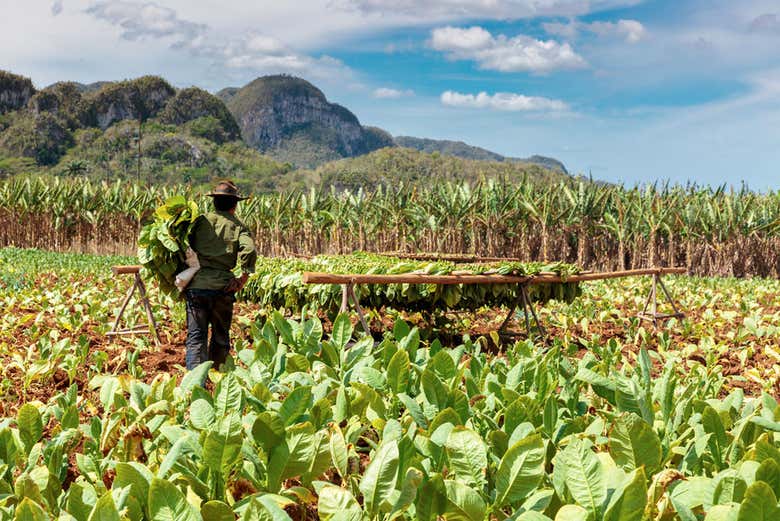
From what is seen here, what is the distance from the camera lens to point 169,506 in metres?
1.41

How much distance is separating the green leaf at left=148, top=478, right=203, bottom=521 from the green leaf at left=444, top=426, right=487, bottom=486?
62cm

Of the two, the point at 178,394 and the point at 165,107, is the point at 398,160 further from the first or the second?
the point at 178,394

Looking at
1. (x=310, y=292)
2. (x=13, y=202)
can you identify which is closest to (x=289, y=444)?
(x=310, y=292)

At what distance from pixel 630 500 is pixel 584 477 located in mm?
125

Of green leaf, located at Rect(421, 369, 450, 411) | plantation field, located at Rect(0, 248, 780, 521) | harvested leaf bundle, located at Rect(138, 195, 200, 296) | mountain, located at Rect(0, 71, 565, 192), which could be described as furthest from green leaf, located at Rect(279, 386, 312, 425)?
mountain, located at Rect(0, 71, 565, 192)

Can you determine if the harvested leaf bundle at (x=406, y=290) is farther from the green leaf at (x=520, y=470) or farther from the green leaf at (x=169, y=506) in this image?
the green leaf at (x=169, y=506)

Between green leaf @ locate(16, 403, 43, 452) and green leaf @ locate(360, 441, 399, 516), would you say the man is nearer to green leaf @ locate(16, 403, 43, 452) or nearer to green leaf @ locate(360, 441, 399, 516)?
green leaf @ locate(16, 403, 43, 452)

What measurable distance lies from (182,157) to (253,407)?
11781cm

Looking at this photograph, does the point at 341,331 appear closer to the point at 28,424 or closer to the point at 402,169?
the point at 28,424

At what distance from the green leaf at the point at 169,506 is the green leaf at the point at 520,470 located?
0.70 metres

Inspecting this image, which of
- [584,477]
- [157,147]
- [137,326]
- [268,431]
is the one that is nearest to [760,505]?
[584,477]

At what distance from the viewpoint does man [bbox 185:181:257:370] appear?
5.72 metres

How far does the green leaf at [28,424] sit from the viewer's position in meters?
2.06

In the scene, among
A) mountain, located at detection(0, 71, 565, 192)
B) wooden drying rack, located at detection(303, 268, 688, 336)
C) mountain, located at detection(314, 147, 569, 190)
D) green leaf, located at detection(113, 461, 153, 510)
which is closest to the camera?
green leaf, located at detection(113, 461, 153, 510)
